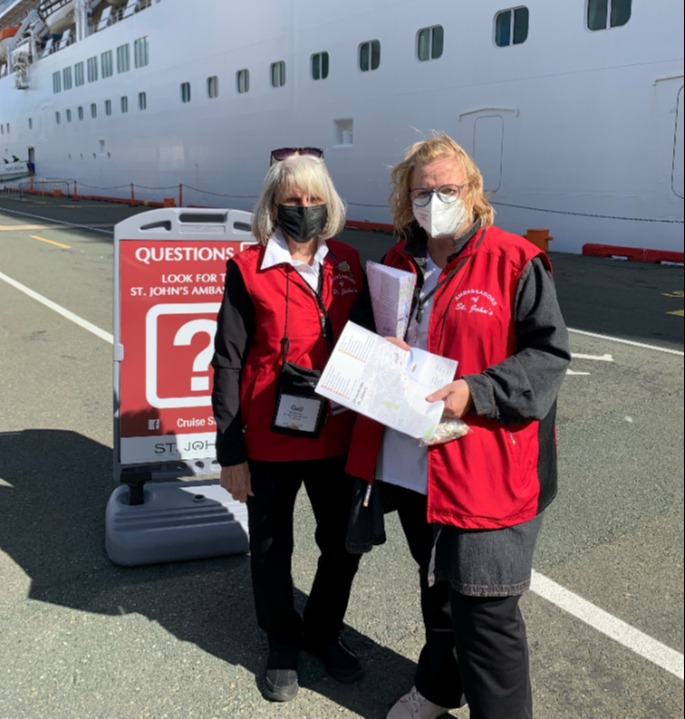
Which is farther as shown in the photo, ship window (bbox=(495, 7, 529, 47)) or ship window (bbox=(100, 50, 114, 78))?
ship window (bbox=(100, 50, 114, 78))

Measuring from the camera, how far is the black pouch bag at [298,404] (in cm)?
228

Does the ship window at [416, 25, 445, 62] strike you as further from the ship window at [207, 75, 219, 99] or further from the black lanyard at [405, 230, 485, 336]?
the black lanyard at [405, 230, 485, 336]

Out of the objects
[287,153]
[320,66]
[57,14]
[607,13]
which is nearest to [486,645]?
[287,153]

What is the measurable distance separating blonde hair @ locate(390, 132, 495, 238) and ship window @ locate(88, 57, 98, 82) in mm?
41196

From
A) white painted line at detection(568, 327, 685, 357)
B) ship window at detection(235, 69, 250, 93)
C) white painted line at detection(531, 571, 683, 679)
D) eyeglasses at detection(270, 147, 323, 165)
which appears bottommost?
white painted line at detection(531, 571, 683, 679)

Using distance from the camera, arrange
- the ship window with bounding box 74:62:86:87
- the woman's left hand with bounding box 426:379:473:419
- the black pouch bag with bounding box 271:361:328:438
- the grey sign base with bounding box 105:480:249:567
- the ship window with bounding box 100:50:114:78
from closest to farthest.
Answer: the woman's left hand with bounding box 426:379:473:419 → the black pouch bag with bounding box 271:361:328:438 → the grey sign base with bounding box 105:480:249:567 → the ship window with bounding box 100:50:114:78 → the ship window with bounding box 74:62:86:87

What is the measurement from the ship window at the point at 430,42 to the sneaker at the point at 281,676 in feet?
61.7

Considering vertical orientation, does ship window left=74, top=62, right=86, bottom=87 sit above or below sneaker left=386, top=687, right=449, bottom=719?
above

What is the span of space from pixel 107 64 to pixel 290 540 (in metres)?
39.8

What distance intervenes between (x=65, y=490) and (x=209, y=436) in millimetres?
1032

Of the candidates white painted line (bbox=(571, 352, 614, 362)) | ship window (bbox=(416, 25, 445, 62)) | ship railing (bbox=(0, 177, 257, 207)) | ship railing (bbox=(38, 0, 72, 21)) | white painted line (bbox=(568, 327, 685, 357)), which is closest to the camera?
white painted line (bbox=(571, 352, 614, 362))

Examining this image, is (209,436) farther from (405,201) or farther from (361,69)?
(361,69)

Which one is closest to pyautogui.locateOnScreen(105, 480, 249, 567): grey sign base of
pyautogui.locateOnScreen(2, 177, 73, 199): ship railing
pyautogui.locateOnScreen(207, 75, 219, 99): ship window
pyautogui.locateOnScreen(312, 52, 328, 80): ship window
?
pyautogui.locateOnScreen(312, 52, 328, 80): ship window

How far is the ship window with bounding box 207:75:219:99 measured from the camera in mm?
27844
